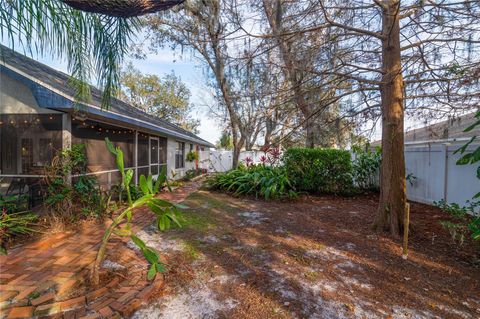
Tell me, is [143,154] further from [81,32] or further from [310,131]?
[81,32]

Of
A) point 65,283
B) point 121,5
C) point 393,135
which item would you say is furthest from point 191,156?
point 121,5

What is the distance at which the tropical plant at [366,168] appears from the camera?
8.24 metres

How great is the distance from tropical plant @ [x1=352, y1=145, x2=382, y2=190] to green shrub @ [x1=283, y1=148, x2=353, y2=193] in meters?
0.40

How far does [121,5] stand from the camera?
177 centimetres

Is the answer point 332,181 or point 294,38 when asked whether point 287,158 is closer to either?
point 332,181

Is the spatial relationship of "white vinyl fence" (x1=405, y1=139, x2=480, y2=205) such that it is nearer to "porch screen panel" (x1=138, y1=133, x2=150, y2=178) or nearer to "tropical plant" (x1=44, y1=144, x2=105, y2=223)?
"tropical plant" (x1=44, y1=144, x2=105, y2=223)

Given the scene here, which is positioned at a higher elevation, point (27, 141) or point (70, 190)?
point (27, 141)

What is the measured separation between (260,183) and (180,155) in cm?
709

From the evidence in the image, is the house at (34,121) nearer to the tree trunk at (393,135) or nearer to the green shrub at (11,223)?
the green shrub at (11,223)

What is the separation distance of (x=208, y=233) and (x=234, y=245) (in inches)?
28.1

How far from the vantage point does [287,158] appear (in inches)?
331

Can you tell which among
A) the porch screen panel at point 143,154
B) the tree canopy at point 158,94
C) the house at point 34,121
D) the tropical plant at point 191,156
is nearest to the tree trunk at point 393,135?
the house at point 34,121

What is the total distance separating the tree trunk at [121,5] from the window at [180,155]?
11.5 metres

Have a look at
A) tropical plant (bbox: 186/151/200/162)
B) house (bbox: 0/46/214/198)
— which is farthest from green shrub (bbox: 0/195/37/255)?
tropical plant (bbox: 186/151/200/162)
